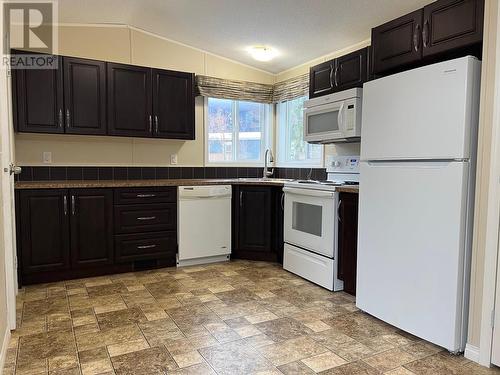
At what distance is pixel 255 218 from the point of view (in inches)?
161

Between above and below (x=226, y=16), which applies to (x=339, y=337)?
below

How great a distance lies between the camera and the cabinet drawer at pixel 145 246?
3580mm

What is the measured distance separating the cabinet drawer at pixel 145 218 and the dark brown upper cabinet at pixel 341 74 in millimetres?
1888

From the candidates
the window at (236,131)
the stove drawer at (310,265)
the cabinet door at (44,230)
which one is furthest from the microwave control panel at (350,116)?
the cabinet door at (44,230)

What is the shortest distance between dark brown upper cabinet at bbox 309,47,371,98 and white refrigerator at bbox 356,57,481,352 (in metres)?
0.51

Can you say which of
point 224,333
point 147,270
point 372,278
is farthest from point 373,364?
point 147,270

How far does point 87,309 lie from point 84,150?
1.82 m

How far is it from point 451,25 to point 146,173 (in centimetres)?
323

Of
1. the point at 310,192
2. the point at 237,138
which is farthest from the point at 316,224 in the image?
the point at 237,138

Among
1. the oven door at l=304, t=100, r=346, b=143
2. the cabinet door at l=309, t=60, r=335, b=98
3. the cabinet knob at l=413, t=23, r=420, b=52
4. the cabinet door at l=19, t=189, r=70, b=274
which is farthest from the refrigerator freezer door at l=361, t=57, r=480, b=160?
the cabinet door at l=19, t=189, r=70, b=274

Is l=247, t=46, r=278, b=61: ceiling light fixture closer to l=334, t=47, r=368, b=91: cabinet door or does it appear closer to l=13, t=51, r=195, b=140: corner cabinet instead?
l=13, t=51, r=195, b=140: corner cabinet

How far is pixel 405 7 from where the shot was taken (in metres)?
2.85

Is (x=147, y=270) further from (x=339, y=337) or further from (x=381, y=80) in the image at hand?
(x=381, y=80)

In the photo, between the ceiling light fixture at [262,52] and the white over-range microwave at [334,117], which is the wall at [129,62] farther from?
the white over-range microwave at [334,117]
